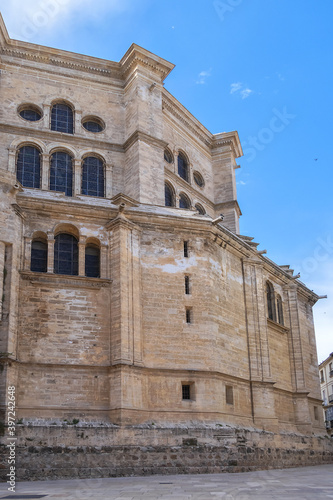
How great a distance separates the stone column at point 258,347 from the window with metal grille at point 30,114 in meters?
12.0

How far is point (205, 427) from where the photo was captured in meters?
18.4

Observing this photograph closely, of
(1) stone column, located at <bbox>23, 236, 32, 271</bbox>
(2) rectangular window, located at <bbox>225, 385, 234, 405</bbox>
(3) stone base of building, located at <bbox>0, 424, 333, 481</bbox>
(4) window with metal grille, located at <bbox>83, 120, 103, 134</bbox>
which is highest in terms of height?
(4) window with metal grille, located at <bbox>83, 120, 103, 134</bbox>

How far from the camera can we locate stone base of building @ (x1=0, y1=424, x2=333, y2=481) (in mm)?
15602

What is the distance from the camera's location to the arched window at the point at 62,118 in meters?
27.3

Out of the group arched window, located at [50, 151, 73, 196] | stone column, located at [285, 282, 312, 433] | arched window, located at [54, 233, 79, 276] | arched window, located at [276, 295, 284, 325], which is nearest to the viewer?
arched window, located at [54, 233, 79, 276]

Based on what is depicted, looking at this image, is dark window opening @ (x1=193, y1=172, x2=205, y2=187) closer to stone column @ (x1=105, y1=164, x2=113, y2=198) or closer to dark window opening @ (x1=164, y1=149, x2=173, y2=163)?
dark window opening @ (x1=164, y1=149, x2=173, y2=163)

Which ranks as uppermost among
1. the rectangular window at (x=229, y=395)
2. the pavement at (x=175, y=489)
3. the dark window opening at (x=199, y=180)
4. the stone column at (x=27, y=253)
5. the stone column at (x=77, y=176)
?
the dark window opening at (x=199, y=180)

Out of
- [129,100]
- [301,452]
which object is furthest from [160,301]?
[129,100]

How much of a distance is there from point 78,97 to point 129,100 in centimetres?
251

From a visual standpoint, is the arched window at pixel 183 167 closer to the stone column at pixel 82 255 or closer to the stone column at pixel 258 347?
the stone column at pixel 258 347

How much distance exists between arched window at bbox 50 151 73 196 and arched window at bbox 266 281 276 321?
1018cm

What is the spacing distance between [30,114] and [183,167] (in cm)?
874

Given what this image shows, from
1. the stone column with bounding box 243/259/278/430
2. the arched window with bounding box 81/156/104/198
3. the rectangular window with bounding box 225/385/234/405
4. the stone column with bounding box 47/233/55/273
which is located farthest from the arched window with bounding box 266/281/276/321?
the stone column with bounding box 47/233/55/273

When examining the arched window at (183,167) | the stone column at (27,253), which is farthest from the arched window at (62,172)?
the stone column at (27,253)
